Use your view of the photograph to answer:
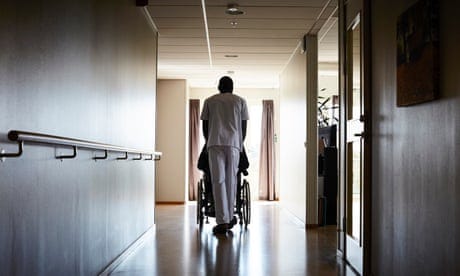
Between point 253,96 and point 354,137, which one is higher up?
point 253,96

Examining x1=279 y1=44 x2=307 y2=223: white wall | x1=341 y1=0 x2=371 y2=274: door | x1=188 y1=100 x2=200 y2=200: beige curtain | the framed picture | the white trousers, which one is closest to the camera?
the framed picture

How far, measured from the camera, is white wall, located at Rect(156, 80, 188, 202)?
9805 millimetres

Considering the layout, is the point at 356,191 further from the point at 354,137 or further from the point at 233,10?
the point at 233,10

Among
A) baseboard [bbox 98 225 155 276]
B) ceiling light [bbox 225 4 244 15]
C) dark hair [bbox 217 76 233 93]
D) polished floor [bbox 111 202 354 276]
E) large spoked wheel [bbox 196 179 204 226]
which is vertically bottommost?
polished floor [bbox 111 202 354 276]

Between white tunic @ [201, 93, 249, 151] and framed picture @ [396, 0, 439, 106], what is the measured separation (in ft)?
9.76

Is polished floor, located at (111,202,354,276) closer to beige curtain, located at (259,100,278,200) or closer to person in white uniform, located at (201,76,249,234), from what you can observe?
person in white uniform, located at (201,76,249,234)

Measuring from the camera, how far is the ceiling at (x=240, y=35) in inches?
201

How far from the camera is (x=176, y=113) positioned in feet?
32.5

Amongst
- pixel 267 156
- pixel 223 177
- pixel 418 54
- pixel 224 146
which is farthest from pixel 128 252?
pixel 267 156

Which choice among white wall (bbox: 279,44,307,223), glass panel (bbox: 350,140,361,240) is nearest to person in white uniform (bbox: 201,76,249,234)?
white wall (bbox: 279,44,307,223)

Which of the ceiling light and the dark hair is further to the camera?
the dark hair

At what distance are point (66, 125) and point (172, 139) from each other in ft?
24.5

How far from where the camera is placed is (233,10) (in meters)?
5.12

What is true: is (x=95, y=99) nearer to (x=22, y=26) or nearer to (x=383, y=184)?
(x=22, y=26)
